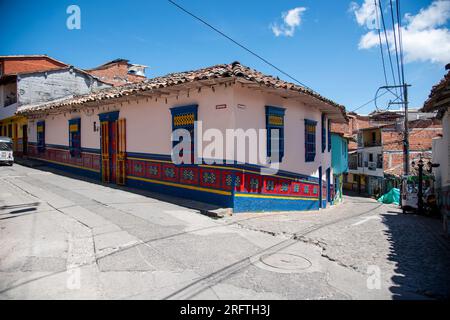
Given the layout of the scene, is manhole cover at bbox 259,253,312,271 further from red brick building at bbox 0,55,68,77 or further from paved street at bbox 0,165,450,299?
red brick building at bbox 0,55,68,77

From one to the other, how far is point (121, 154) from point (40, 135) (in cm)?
998

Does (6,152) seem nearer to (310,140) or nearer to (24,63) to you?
(24,63)

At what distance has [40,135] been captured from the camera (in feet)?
59.7

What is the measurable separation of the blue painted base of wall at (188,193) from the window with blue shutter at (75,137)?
188 inches

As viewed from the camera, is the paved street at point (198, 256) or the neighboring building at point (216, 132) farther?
the neighboring building at point (216, 132)

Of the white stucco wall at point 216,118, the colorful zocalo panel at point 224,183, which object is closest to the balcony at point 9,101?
the white stucco wall at point 216,118

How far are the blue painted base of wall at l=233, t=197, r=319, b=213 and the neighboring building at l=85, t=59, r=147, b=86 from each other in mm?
23354

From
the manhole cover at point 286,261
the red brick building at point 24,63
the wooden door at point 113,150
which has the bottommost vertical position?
the manhole cover at point 286,261

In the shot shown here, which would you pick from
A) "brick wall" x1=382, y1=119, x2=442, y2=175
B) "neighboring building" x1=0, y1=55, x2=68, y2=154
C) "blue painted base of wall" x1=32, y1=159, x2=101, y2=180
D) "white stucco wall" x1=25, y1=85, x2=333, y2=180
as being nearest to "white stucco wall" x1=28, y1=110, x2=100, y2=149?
"white stucco wall" x1=25, y1=85, x2=333, y2=180

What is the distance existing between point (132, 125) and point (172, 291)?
8.31 meters

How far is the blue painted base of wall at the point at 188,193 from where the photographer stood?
7.94 metres

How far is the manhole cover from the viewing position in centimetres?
455

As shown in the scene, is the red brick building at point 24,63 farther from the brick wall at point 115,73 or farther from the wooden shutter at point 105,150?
the wooden shutter at point 105,150

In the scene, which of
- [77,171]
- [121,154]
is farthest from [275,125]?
[77,171]
